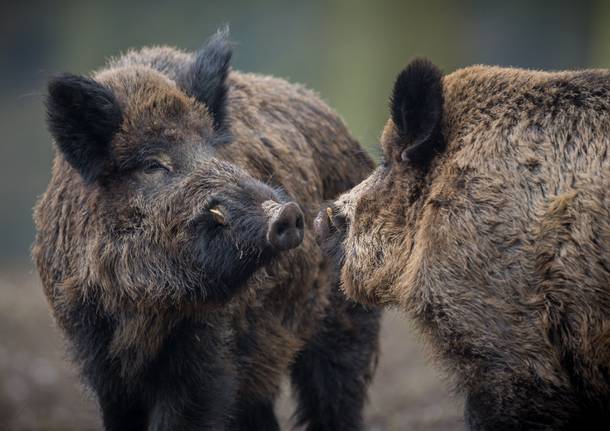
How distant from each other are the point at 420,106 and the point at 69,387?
19.1 feet

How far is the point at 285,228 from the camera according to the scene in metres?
4.88

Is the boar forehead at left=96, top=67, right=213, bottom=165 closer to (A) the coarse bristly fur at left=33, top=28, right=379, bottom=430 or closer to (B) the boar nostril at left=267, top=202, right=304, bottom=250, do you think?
(A) the coarse bristly fur at left=33, top=28, right=379, bottom=430

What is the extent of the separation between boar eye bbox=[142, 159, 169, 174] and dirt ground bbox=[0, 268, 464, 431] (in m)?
1.48

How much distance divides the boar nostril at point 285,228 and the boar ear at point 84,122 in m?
1.02

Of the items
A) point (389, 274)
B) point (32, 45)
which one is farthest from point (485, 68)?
point (32, 45)

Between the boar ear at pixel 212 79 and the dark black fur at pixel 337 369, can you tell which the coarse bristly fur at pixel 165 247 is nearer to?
the boar ear at pixel 212 79

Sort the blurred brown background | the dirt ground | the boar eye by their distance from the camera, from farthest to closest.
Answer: the blurred brown background
the dirt ground
the boar eye

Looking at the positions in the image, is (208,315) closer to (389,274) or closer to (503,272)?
(389,274)

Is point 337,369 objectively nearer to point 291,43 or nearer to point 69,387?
point 69,387

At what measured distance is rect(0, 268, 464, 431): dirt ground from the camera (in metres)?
8.02

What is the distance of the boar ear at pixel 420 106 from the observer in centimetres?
478

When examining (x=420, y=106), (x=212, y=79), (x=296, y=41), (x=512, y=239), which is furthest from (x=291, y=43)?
(x=512, y=239)

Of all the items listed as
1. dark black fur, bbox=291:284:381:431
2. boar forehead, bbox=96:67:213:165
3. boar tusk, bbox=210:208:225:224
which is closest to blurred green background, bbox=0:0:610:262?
dark black fur, bbox=291:284:381:431

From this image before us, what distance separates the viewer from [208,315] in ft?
17.6
